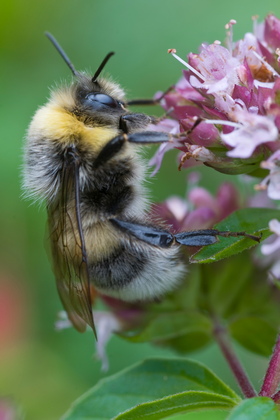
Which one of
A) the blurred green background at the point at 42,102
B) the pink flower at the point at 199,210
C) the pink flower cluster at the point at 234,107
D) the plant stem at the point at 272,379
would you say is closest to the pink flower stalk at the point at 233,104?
the pink flower cluster at the point at 234,107

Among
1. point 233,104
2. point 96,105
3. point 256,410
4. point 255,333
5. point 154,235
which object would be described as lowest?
point 255,333

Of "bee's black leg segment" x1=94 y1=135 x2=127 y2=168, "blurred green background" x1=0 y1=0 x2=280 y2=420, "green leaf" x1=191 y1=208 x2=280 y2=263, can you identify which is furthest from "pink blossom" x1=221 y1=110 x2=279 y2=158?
"blurred green background" x1=0 y1=0 x2=280 y2=420

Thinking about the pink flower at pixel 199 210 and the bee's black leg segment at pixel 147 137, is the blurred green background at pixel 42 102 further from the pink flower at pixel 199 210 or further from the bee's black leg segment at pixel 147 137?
the bee's black leg segment at pixel 147 137

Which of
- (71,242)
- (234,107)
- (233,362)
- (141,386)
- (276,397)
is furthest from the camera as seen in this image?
(233,362)

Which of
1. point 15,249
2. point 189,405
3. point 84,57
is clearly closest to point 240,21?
point 84,57

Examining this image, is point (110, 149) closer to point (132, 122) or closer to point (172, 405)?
point (132, 122)

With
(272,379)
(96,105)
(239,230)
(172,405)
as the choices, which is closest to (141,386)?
(172,405)
